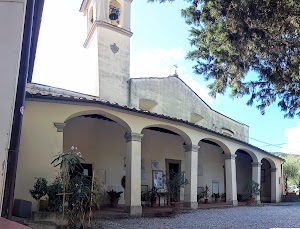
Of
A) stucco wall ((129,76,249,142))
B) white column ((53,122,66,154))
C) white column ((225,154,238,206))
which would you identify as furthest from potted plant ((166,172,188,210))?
stucco wall ((129,76,249,142))

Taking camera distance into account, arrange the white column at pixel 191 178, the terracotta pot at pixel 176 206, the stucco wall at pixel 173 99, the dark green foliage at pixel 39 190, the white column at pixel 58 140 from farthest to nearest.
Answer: the stucco wall at pixel 173 99 → the white column at pixel 191 178 → the terracotta pot at pixel 176 206 → the white column at pixel 58 140 → the dark green foliage at pixel 39 190

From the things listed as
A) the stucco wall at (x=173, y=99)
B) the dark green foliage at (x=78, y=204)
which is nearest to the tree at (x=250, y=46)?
the dark green foliage at (x=78, y=204)

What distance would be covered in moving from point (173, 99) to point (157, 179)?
6.56 meters

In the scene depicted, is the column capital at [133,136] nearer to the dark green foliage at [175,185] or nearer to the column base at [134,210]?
the column base at [134,210]

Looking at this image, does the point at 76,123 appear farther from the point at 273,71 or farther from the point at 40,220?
the point at 273,71

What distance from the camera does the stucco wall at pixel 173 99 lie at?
19797mm

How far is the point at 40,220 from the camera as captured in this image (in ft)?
26.0

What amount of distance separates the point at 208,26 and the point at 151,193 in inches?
382

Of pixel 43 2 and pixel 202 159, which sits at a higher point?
pixel 43 2

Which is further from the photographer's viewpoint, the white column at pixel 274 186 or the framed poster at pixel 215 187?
the white column at pixel 274 186

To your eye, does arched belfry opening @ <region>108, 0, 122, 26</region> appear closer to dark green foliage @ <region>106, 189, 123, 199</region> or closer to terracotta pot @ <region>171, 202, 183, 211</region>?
dark green foliage @ <region>106, 189, 123, 199</region>

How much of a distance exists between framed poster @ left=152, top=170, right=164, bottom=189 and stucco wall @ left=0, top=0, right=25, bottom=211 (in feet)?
39.5

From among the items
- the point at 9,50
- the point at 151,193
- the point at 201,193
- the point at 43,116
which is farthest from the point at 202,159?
the point at 9,50

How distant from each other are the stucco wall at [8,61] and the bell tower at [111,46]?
45.0ft
